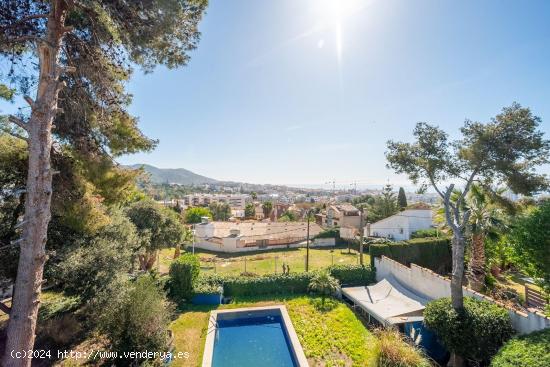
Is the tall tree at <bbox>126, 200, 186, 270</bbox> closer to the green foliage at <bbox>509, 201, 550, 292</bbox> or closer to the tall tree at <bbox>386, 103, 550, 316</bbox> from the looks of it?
the tall tree at <bbox>386, 103, 550, 316</bbox>

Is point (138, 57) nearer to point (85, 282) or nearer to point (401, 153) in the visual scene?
point (85, 282)

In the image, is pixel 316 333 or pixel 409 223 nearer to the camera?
pixel 316 333

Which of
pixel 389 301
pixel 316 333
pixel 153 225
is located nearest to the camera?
pixel 316 333

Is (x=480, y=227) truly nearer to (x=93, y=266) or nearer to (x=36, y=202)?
(x=93, y=266)

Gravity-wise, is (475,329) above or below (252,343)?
above

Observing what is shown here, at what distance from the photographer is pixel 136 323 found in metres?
8.81

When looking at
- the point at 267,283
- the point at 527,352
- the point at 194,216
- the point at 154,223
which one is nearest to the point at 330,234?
the point at 267,283

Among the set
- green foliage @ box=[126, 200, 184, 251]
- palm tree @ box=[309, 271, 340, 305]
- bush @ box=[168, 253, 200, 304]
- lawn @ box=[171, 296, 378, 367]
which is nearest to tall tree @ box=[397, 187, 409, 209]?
palm tree @ box=[309, 271, 340, 305]

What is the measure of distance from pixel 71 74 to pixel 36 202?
13.2 ft

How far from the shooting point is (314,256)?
2880 centimetres

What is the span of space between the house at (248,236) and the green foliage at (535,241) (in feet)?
94.1

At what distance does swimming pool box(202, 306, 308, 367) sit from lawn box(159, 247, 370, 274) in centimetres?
702

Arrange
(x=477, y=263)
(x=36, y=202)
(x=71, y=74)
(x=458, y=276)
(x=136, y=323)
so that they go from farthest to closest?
(x=477, y=263), (x=458, y=276), (x=136, y=323), (x=71, y=74), (x=36, y=202)

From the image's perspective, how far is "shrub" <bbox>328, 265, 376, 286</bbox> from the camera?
18.1m
